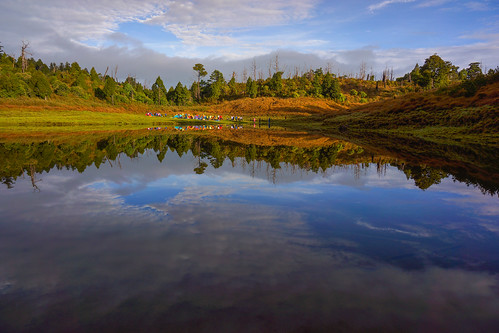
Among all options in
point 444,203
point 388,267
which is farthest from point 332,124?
point 388,267

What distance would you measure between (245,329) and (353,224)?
4.75m

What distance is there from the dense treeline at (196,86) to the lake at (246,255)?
70.3 m

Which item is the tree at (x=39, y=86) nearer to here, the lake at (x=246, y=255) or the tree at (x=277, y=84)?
the lake at (x=246, y=255)

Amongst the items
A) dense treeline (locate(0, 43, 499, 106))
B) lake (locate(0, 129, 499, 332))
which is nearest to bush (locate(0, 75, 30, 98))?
dense treeline (locate(0, 43, 499, 106))

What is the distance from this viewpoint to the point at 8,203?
8.81 m

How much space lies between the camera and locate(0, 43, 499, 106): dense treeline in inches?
2734

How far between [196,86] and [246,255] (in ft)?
422

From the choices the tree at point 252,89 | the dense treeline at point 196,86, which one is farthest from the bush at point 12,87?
the tree at point 252,89

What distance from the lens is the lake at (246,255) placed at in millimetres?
3922

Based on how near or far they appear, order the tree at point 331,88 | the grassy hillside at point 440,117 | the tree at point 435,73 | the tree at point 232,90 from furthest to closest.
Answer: the tree at point 232,90, the tree at point 331,88, the tree at point 435,73, the grassy hillside at point 440,117

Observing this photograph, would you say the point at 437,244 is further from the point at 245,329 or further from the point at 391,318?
the point at 245,329

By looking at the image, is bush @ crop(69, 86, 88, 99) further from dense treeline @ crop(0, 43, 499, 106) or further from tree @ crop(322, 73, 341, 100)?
tree @ crop(322, 73, 341, 100)

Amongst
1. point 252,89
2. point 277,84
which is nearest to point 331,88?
point 277,84

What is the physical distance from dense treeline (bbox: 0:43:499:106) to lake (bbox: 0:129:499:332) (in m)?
70.3
